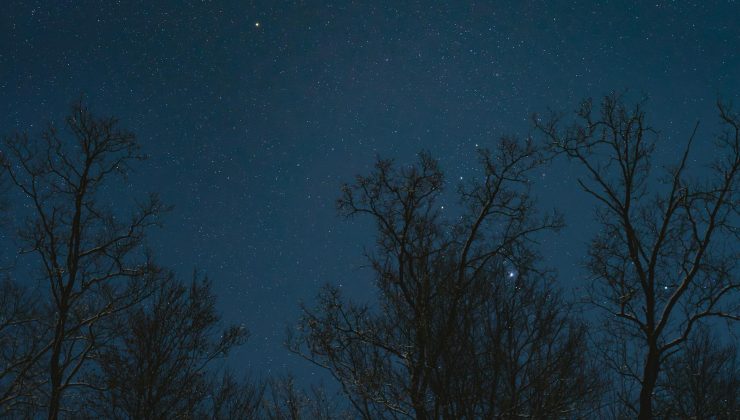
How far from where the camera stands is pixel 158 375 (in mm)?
14258

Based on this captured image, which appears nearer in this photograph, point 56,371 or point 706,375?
point 56,371

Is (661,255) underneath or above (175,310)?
underneath

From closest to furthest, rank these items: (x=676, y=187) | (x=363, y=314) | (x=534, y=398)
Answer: (x=534, y=398), (x=363, y=314), (x=676, y=187)

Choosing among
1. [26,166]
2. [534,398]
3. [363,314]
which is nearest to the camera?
[534,398]

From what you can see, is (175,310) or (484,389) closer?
(484,389)

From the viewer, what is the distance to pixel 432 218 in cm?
1160

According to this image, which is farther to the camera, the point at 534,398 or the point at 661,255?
the point at 661,255

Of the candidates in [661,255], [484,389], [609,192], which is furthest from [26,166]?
[661,255]

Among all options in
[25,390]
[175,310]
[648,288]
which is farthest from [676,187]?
[25,390]

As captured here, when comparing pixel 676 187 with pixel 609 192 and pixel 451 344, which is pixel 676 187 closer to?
pixel 609 192

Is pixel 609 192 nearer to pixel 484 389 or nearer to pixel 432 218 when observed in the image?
pixel 432 218

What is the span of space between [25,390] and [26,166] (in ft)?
16.2

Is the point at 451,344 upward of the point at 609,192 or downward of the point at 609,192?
downward

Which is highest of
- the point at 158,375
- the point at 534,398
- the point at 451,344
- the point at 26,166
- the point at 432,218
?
the point at 26,166
